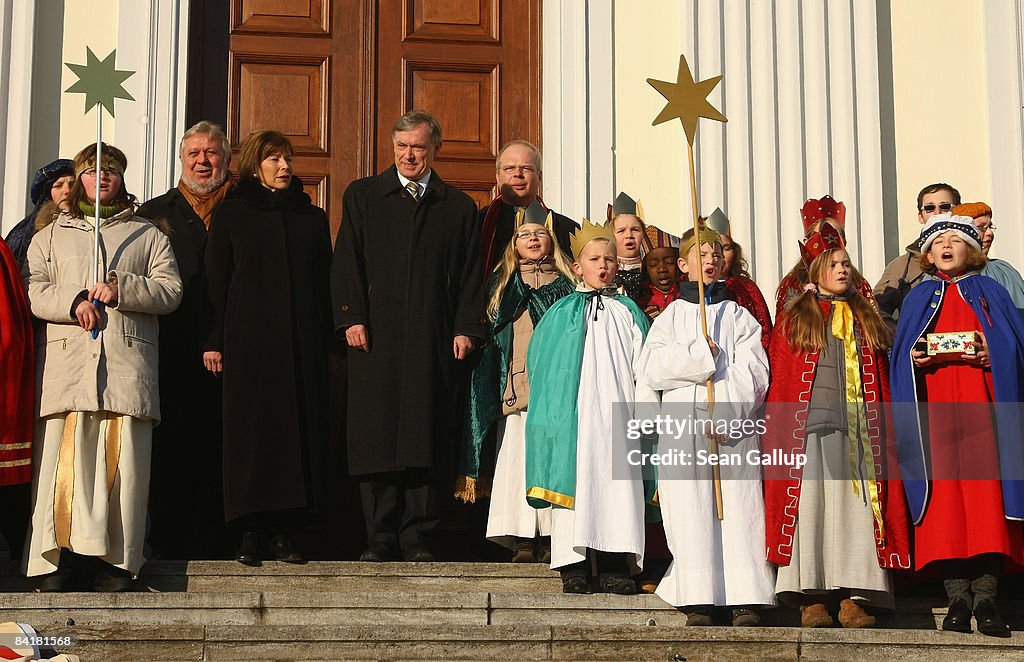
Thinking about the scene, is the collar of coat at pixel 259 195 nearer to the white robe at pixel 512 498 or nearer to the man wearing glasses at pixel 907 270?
the white robe at pixel 512 498

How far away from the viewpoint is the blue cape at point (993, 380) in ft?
22.7

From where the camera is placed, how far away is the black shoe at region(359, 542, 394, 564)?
7.26m

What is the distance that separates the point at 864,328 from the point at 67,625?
3459 millimetres

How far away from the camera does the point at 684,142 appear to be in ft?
31.8

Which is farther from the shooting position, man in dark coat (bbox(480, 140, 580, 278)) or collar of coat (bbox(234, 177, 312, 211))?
man in dark coat (bbox(480, 140, 580, 278))

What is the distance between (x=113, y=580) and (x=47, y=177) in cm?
211

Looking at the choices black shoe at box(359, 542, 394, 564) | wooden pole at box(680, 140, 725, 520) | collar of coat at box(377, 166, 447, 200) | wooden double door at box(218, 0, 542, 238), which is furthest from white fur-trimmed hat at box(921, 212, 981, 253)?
wooden double door at box(218, 0, 542, 238)

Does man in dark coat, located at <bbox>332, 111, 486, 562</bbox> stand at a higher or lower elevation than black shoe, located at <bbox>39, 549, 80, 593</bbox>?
higher

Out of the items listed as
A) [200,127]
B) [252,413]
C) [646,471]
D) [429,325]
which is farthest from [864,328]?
[200,127]

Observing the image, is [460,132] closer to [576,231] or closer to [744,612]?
[576,231]

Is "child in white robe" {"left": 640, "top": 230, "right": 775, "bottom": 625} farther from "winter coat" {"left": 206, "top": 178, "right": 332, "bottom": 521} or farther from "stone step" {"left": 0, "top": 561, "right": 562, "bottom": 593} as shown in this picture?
Result: "winter coat" {"left": 206, "top": 178, "right": 332, "bottom": 521}

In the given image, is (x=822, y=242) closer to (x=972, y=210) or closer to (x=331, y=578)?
(x=972, y=210)

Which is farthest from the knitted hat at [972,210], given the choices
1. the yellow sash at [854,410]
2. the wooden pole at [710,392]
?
the wooden pole at [710,392]

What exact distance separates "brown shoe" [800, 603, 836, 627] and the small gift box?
117cm
